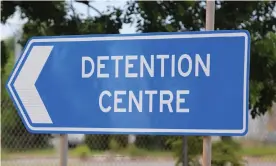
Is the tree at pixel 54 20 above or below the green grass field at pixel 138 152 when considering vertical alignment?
above

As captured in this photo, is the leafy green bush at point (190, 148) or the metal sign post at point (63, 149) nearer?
the metal sign post at point (63, 149)

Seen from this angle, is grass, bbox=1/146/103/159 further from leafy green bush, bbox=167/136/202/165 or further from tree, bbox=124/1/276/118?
tree, bbox=124/1/276/118

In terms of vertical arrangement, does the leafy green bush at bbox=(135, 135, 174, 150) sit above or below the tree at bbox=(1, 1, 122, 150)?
below

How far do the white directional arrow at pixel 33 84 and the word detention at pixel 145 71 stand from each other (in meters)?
0.19

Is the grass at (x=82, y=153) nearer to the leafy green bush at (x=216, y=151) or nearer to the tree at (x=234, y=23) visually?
the leafy green bush at (x=216, y=151)

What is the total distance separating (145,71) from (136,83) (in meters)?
0.06

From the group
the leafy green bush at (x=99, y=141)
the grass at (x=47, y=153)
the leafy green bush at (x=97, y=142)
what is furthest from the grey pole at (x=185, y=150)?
the grass at (x=47, y=153)

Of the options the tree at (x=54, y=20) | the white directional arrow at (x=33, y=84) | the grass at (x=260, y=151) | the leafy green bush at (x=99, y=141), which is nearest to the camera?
the white directional arrow at (x=33, y=84)

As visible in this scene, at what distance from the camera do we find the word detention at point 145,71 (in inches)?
74.1

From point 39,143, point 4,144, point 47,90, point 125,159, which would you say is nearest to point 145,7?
point 125,159

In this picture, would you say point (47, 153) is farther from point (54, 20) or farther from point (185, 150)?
point (185, 150)

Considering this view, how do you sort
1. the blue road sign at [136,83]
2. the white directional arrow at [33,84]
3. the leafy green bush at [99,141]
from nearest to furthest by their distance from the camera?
the blue road sign at [136,83] → the white directional arrow at [33,84] → the leafy green bush at [99,141]

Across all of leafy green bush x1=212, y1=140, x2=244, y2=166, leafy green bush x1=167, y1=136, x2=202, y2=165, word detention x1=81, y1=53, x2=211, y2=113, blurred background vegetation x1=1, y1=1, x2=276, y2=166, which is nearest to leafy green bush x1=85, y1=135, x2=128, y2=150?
blurred background vegetation x1=1, y1=1, x2=276, y2=166

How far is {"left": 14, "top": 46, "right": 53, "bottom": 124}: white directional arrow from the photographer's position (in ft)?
6.83
